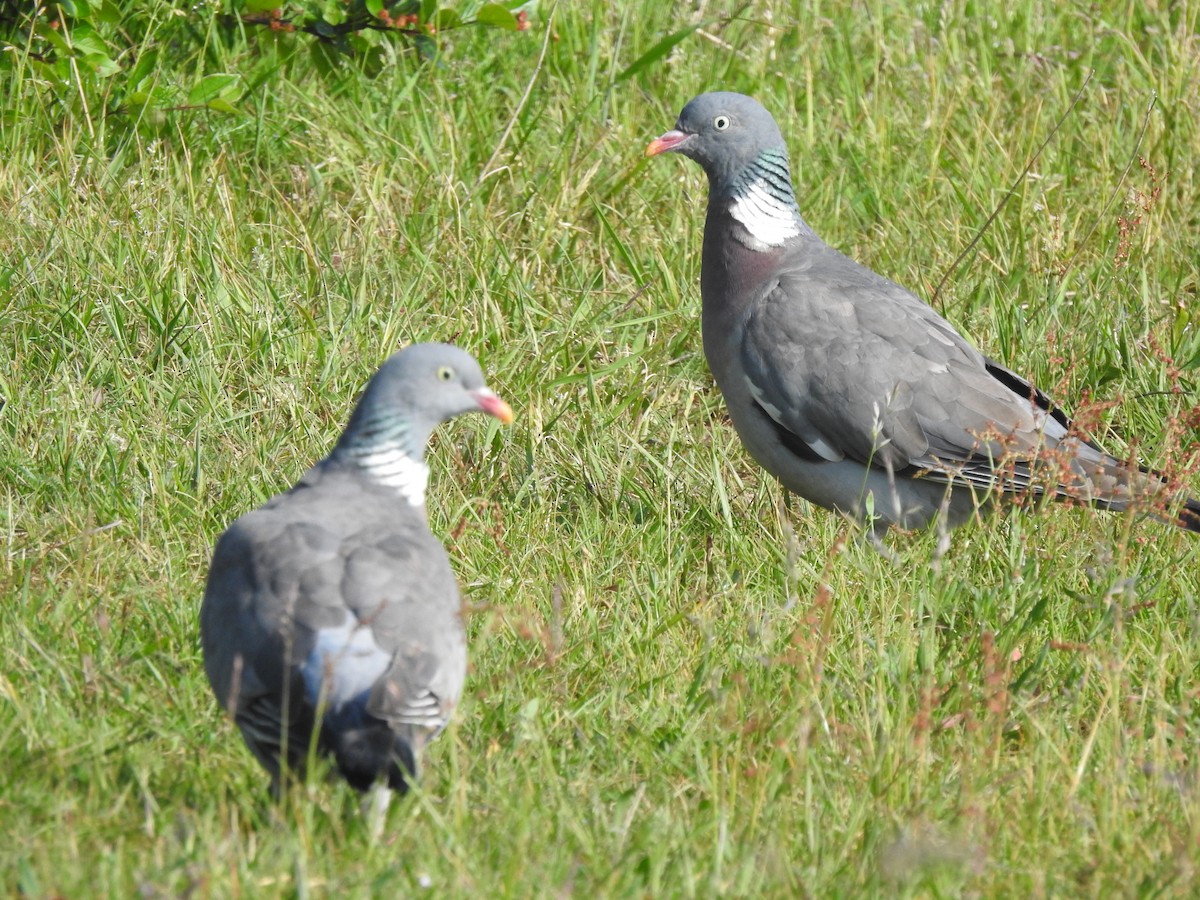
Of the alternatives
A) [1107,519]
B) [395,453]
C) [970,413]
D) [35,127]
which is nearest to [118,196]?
[35,127]

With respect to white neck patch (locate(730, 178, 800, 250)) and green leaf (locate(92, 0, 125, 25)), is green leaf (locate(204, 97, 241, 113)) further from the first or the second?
white neck patch (locate(730, 178, 800, 250))

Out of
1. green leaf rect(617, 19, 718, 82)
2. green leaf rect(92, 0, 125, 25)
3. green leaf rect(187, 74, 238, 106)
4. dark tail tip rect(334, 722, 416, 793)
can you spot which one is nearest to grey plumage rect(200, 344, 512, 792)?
dark tail tip rect(334, 722, 416, 793)

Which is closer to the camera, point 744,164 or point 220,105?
point 744,164

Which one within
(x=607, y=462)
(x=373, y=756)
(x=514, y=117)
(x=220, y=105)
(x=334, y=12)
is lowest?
(x=607, y=462)

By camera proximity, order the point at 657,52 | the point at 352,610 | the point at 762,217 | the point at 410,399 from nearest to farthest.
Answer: the point at 352,610 < the point at 410,399 < the point at 762,217 < the point at 657,52

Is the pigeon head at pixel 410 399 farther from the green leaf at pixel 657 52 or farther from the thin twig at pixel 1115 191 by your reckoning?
the green leaf at pixel 657 52

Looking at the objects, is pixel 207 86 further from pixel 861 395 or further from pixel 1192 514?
pixel 1192 514

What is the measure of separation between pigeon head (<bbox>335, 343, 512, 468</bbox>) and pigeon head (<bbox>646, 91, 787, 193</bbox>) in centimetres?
191

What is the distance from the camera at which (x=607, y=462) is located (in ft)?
16.3

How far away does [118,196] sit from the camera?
550 cm

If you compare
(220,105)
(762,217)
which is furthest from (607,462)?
(220,105)

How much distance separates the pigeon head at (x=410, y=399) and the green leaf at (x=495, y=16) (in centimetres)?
261

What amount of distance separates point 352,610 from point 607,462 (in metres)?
2.02

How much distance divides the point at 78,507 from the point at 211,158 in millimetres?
1928
